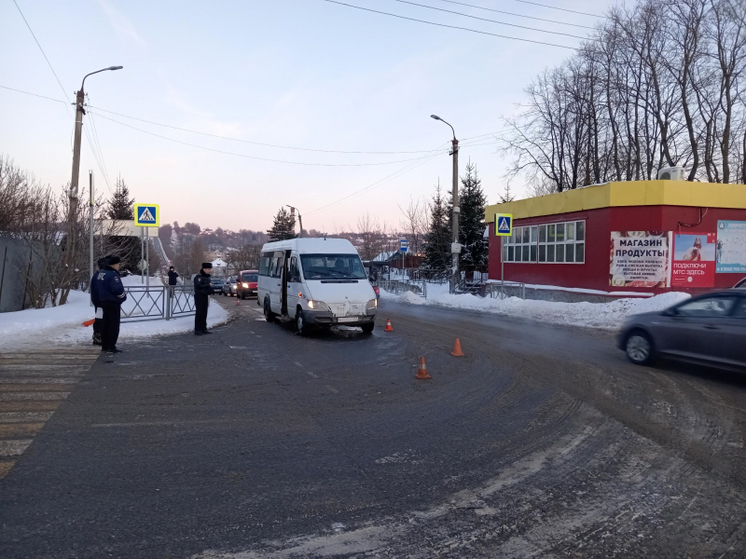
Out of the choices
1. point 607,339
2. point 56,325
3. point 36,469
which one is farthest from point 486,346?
point 56,325

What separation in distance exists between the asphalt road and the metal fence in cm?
678

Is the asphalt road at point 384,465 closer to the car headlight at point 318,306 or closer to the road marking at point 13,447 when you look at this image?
the road marking at point 13,447

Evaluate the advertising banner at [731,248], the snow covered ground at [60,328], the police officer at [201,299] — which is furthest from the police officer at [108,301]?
the advertising banner at [731,248]

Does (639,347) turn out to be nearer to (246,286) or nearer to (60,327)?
(60,327)

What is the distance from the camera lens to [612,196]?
20609 mm

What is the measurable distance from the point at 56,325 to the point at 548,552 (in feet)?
46.3

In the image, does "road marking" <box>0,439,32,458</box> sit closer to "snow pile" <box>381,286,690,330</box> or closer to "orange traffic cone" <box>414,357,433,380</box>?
"orange traffic cone" <box>414,357,433,380</box>

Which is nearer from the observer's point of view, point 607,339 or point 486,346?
point 486,346

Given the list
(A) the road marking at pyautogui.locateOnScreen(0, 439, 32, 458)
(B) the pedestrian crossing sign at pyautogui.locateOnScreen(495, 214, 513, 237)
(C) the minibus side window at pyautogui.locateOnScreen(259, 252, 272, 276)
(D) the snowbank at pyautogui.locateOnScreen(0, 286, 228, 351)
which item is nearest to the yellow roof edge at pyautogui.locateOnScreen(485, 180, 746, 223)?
(B) the pedestrian crossing sign at pyautogui.locateOnScreen(495, 214, 513, 237)

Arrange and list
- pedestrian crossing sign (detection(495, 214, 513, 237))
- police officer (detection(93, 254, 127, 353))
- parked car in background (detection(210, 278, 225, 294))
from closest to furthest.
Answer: police officer (detection(93, 254, 127, 353)) < pedestrian crossing sign (detection(495, 214, 513, 237)) < parked car in background (detection(210, 278, 225, 294))

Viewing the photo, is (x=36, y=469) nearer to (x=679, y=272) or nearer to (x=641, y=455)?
(x=641, y=455)

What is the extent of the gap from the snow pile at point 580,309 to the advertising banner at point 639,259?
104 centimetres

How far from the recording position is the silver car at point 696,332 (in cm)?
873

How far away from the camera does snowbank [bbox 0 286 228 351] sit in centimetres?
1250
